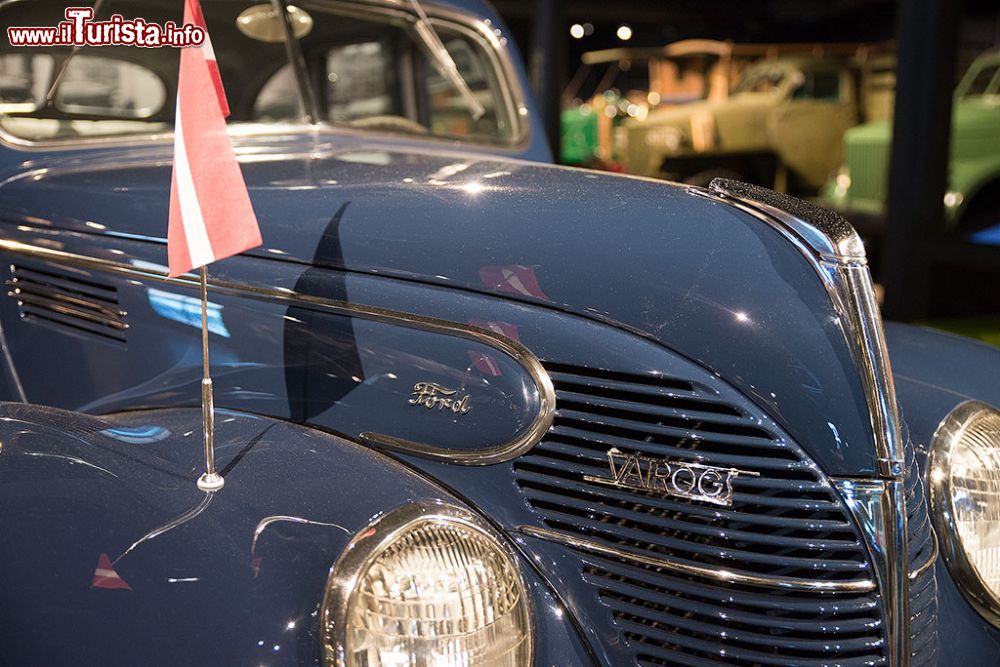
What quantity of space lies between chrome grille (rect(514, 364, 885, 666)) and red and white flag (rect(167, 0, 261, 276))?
575 millimetres

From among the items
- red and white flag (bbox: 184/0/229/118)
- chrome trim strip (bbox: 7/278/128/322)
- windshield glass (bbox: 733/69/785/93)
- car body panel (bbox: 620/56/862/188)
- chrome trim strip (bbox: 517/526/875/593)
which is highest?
red and white flag (bbox: 184/0/229/118)

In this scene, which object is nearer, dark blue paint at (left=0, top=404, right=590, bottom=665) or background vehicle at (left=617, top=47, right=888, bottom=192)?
dark blue paint at (left=0, top=404, right=590, bottom=665)

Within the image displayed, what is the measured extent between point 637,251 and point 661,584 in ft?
1.62

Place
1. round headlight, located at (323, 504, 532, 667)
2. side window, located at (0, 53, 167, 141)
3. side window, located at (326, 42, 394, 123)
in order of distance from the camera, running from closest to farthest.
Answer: round headlight, located at (323, 504, 532, 667), side window, located at (0, 53, 167, 141), side window, located at (326, 42, 394, 123)

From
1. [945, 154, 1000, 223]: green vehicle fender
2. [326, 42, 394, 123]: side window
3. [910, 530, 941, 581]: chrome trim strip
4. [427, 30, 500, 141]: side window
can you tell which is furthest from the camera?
[945, 154, 1000, 223]: green vehicle fender

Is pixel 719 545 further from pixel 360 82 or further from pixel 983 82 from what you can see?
pixel 983 82

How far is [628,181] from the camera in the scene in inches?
70.1

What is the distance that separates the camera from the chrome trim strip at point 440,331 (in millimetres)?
1508

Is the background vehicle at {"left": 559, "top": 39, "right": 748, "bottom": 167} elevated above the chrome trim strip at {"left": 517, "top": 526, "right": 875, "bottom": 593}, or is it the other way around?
the chrome trim strip at {"left": 517, "top": 526, "right": 875, "bottom": 593}

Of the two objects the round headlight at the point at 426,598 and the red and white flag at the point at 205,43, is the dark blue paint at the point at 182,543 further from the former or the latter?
the red and white flag at the point at 205,43

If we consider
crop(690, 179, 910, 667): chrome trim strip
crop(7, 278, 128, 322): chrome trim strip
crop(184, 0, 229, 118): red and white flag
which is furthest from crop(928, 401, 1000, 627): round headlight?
crop(7, 278, 128, 322): chrome trim strip

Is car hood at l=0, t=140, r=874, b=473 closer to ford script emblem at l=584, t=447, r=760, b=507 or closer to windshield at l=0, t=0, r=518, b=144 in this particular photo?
ford script emblem at l=584, t=447, r=760, b=507

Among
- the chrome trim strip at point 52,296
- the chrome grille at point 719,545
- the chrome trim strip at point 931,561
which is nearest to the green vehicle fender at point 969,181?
the chrome trim strip at point 931,561

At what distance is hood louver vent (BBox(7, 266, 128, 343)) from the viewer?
2020mm
